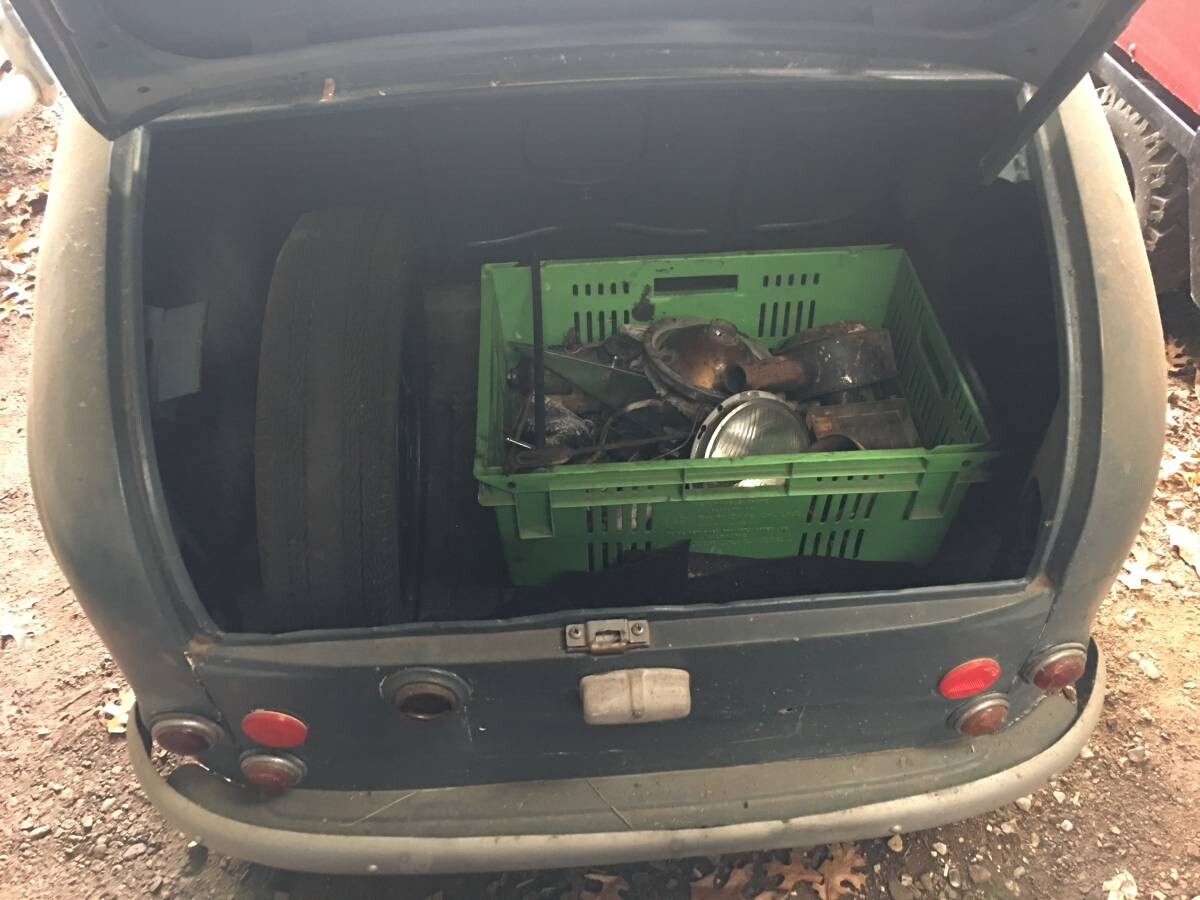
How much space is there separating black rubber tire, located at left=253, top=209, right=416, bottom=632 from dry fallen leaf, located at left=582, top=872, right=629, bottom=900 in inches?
32.4

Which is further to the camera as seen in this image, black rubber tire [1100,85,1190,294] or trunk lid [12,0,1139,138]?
black rubber tire [1100,85,1190,294]

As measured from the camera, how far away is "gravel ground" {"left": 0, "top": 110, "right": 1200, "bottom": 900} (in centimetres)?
197

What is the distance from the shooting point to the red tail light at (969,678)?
1.44m

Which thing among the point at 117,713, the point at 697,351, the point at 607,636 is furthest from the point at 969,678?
the point at 117,713

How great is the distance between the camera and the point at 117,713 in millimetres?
2344

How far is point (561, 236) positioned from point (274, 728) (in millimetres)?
1521

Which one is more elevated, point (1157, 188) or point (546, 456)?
point (1157, 188)

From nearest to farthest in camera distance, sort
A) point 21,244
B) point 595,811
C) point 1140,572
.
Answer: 1. point 595,811
2. point 1140,572
3. point 21,244

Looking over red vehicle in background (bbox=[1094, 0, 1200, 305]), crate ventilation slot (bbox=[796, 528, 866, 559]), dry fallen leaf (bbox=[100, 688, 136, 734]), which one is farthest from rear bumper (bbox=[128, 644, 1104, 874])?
red vehicle in background (bbox=[1094, 0, 1200, 305])

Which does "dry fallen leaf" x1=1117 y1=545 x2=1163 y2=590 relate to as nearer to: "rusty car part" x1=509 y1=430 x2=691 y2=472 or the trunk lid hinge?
the trunk lid hinge

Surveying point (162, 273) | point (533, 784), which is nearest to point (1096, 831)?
point (533, 784)

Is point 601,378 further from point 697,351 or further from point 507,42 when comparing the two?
point 507,42

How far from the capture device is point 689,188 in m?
2.30

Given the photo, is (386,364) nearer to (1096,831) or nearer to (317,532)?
(317,532)
